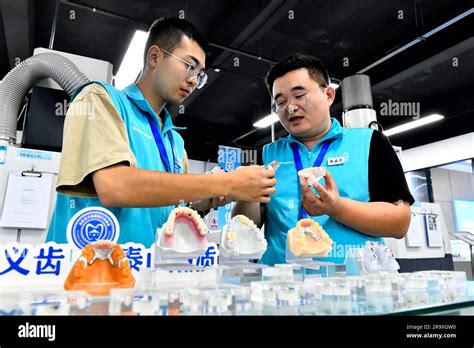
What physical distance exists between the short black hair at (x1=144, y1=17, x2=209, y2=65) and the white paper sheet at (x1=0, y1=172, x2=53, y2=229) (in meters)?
1.54

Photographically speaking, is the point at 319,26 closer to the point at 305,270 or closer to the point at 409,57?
the point at 409,57

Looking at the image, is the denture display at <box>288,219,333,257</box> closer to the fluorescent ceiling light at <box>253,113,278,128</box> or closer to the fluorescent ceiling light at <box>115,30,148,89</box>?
the fluorescent ceiling light at <box>115,30,148,89</box>

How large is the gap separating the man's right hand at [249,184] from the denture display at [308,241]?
0.46 feet

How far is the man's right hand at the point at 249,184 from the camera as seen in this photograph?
101cm

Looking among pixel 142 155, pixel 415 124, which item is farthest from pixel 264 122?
pixel 142 155

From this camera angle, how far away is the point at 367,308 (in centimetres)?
60

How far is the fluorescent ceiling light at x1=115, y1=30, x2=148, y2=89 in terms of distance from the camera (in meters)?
3.84

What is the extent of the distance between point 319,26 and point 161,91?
12.3ft

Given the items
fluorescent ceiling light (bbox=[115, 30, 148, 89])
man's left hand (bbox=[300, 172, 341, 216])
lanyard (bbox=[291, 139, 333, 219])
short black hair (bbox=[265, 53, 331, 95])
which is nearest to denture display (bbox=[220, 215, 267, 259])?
man's left hand (bbox=[300, 172, 341, 216])

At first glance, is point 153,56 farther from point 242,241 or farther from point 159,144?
point 242,241

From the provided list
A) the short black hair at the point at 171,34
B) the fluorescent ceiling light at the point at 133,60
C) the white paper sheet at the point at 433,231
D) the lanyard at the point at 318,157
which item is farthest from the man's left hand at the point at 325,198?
the white paper sheet at the point at 433,231

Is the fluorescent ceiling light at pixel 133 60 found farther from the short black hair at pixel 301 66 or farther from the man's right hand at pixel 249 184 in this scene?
the man's right hand at pixel 249 184
